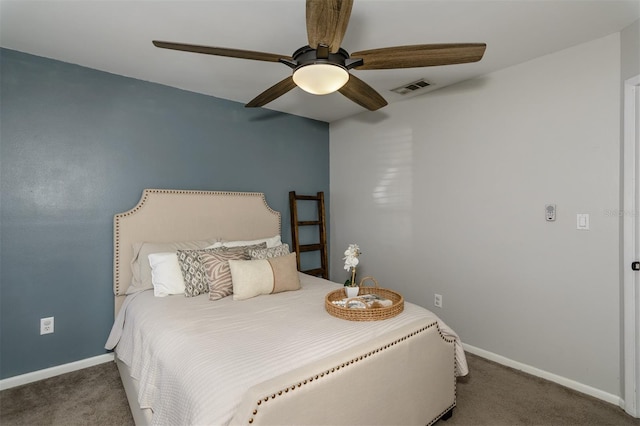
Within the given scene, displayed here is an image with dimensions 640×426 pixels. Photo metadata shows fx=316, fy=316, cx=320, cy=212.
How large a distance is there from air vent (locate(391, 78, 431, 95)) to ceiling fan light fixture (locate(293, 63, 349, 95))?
4.72 ft

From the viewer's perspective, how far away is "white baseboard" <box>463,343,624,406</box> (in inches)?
80.0

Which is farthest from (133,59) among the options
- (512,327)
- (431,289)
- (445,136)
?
(512,327)

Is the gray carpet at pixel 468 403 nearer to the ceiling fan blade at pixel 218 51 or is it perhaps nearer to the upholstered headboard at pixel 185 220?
the upholstered headboard at pixel 185 220

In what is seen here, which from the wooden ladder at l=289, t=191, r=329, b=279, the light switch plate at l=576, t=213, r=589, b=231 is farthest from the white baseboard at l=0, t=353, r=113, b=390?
the light switch plate at l=576, t=213, r=589, b=231

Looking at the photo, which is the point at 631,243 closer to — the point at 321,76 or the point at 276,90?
the point at 321,76

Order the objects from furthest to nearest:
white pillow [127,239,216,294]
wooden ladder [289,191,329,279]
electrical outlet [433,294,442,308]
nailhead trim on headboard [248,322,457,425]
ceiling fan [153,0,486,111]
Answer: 1. wooden ladder [289,191,329,279]
2. electrical outlet [433,294,442,308]
3. white pillow [127,239,216,294]
4. ceiling fan [153,0,486,111]
5. nailhead trim on headboard [248,322,457,425]

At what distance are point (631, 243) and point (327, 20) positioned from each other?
2183 mm

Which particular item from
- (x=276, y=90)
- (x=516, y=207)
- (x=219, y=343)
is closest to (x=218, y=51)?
(x=276, y=90)

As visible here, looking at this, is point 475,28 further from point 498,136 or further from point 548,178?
point 548,178

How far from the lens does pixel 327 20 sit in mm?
1321

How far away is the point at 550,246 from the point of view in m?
2.31

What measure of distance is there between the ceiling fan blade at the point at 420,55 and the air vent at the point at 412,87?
1.20m

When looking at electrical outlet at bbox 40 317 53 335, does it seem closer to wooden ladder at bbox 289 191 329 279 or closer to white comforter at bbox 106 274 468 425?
white comforter at bbox 106 274 468 425

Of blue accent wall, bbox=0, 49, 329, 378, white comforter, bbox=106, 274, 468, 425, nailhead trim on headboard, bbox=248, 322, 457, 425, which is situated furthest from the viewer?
blue accent wall, bbox=0, 49, 329, 378
